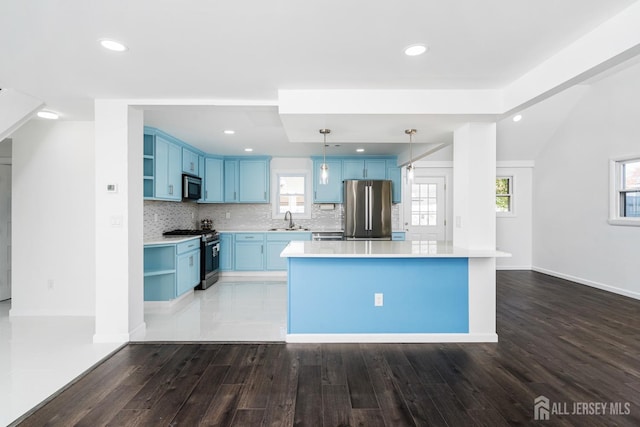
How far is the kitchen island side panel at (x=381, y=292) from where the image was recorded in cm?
308

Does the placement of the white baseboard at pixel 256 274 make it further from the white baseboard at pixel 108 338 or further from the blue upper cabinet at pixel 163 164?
the white baseboard at pixel 108 338

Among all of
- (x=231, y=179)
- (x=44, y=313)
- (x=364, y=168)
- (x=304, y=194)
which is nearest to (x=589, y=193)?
(x=364, y=168)

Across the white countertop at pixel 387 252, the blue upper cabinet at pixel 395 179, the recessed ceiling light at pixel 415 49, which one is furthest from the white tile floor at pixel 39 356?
the blue upper cabinet at pixel 395 179

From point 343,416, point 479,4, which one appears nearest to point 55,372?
point 343,416

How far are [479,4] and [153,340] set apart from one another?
143 inches

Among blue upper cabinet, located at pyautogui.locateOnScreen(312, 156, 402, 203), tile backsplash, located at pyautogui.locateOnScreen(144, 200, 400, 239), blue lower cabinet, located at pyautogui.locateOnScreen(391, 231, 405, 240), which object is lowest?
blue lower cabinet, located at pyautogui.locateOnScreen(391, 231, 405, 240)

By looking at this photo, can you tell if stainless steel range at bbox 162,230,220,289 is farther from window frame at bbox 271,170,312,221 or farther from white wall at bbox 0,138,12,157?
white wall at bbox 0,138,12,157

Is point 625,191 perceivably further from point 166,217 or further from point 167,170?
point 166,217

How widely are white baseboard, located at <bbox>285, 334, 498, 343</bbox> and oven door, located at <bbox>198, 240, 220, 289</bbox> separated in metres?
2.53

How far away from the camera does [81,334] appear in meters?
3.22

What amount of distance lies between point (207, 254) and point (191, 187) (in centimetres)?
112

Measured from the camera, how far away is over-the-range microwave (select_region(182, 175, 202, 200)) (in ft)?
16.2

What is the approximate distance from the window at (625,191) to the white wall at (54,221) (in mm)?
7199

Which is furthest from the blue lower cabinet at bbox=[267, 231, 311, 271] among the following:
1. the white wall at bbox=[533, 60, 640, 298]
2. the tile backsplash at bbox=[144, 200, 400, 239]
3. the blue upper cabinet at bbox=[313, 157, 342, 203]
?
the white wall at bbox=[533, 60, 640, 298]
